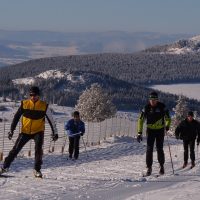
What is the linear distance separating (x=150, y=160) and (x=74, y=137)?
243 inches

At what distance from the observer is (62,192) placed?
1122 cm

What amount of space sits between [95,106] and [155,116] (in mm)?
64648

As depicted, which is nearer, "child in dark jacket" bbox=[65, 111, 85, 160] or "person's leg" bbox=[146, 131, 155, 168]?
"person's leg" bbox=[146, 131, 155, 168]

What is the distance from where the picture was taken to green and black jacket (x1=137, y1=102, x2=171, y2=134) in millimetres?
14852

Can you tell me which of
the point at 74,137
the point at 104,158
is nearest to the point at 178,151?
the point at 104,158

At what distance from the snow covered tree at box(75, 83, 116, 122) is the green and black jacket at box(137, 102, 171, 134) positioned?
62273 millimetres

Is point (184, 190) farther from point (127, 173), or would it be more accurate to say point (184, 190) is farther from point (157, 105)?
point (127, 173)

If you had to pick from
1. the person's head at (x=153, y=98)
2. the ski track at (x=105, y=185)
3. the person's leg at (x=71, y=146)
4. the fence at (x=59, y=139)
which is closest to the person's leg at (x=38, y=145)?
the ski track at (x=105, y=185)

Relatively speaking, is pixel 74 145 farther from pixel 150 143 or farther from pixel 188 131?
pixel 150 143

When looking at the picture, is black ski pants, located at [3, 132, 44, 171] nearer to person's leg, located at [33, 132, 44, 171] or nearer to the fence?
person's leg, located at [33, 132, 44, 171]

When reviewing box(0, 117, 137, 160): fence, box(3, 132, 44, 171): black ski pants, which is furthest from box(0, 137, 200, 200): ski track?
box(0, 117, 137, 160): fence

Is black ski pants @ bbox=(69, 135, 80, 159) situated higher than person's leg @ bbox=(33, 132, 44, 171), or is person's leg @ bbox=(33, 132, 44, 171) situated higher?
person's leg @ bbox=(33, 132, 44, 171)

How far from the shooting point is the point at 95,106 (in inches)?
3130

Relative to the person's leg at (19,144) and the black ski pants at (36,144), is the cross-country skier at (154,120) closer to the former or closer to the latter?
the black ski pants at (36,144)
